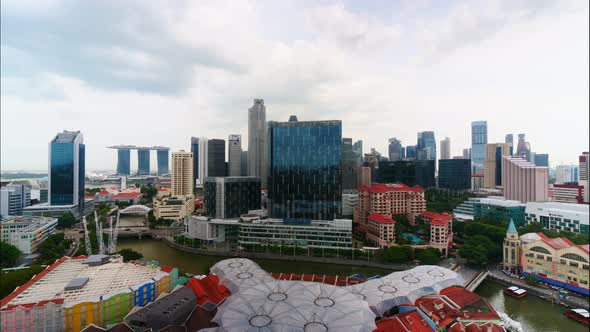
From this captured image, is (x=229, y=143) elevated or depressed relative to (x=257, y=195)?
elevated

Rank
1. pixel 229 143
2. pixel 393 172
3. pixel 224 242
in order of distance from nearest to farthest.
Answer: pixel 224 242
pixel 393 172
pixel 229 143

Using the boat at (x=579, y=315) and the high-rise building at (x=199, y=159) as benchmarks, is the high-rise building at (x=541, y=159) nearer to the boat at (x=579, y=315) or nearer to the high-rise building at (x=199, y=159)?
the boat at (x=579, y=315)

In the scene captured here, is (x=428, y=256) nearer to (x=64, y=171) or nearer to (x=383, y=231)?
(x=383, y=231)

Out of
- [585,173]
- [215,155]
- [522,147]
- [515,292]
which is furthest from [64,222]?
[522,147]

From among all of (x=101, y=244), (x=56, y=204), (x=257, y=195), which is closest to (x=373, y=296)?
A: (x=101, y=244)

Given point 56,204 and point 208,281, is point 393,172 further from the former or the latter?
point 56,204

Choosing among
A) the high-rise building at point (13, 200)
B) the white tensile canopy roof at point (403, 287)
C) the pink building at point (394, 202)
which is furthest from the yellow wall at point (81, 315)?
the high-rise building at point (13, 200)

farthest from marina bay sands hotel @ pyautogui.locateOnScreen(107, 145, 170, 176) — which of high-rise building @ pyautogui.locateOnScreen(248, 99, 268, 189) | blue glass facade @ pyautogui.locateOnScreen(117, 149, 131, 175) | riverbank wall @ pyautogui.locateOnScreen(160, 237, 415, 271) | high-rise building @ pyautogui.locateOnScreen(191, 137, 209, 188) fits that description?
riverbank wall @ pyautogui.locateOnScreen(160, 237, 415, 271)
